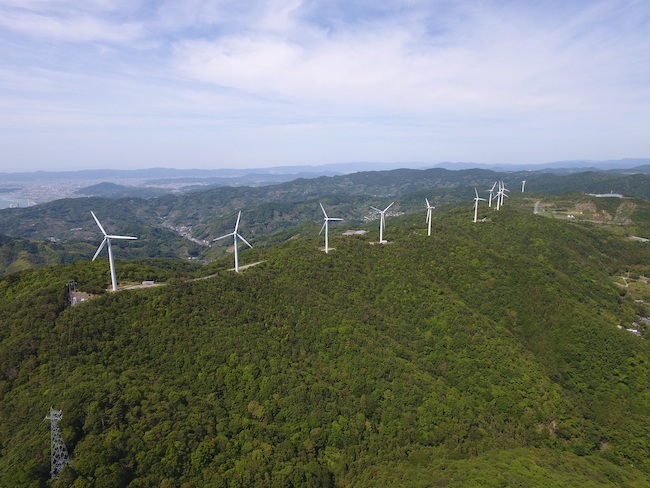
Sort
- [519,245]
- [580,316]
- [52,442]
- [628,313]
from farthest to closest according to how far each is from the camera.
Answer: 1. [519,245]
2. [628,313]
3. [580,316]
4. [52,442]

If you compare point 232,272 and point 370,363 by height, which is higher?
point 232,272

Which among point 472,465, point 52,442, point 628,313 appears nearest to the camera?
point 52,442

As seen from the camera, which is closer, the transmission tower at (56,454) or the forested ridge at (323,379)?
the transmission tower at (56,454)

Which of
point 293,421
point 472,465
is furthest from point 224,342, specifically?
point 472,465

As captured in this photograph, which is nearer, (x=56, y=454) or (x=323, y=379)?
(x=56, y=454)

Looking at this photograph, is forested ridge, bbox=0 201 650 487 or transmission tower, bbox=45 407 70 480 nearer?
transmission tower, bbox=45 407 70 480

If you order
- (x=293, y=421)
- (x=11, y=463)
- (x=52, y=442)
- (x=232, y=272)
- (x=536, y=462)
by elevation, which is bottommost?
(x=536, y=462)

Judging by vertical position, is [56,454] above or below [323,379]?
above

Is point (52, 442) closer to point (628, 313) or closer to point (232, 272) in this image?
point (232, 272)
